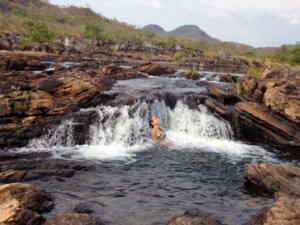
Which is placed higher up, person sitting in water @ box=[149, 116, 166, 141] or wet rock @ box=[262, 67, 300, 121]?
wet rock @ box=[262, 67, 300, 121]

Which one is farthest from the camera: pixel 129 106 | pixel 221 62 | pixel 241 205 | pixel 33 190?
pixel 221 62

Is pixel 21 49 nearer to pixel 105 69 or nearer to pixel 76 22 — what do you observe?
pixel 105 69

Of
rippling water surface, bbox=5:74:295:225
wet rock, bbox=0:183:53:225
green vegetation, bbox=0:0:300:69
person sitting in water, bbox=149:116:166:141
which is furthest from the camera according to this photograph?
green vegetation, bbox=0:0:300:69

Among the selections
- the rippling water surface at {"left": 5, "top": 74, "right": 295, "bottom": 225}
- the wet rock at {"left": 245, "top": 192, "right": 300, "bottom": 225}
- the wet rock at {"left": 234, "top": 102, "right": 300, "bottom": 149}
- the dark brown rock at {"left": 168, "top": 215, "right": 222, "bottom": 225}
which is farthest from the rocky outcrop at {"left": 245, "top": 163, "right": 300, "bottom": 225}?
the wet rock at {"left": 234, "top": 102, "right": 300, "bottom": 149}

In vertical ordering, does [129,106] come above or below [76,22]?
below

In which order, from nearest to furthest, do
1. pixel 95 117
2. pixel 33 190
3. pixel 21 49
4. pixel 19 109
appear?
pixel 33 190
pixel 19 109
pixel 95 117
pixel 21 49

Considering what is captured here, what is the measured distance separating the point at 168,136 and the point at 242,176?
5.34 meters

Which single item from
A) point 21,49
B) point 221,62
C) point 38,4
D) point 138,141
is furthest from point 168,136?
point 38,4

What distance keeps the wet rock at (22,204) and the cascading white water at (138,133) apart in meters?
4.15

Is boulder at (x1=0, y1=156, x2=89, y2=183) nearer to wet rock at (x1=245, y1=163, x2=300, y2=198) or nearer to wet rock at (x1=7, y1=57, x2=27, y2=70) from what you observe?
wet rock at (x1=245, y1=163, x2=300, y2=198)

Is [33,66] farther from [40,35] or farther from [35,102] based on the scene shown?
[40,35]

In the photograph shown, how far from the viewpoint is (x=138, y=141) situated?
13609 millimetres

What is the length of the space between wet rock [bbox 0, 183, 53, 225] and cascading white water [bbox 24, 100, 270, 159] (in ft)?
13.6

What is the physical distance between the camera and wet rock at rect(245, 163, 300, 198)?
320 inches
